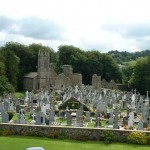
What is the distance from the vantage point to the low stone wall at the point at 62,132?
22938 mm

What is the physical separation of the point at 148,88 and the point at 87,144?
51.7 meters

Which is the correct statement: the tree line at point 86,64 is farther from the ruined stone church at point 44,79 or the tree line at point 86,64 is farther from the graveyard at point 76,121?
the graveyard at point 76,121

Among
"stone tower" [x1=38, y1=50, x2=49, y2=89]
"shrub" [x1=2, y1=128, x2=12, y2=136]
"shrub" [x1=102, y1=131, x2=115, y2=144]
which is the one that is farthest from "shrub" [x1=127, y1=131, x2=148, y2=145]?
"stone tower" [x1=38, y1=50, x2=49, y2=89]

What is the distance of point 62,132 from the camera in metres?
23.8

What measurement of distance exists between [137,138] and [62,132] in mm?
4513

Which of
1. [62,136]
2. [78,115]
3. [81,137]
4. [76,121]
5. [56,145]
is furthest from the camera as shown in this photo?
[78,115]

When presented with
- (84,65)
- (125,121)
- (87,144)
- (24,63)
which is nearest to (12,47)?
(24,63)

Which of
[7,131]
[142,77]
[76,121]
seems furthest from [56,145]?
[142,77]

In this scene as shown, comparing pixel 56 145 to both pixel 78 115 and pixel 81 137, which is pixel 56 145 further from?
pixel 78 115

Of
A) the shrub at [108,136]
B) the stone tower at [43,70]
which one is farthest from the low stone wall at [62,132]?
the stone tower at [43,70]

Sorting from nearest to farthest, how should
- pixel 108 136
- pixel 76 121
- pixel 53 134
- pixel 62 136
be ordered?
1. pixel 108 136
2. pixel 62 136
3. pixel 53 134
4. pixel 76 121

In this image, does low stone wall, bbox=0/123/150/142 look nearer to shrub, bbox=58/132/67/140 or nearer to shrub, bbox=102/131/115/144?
shrub, bbox=58/132/67/140

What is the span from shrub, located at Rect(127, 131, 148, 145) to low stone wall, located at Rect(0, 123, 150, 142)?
0.24m

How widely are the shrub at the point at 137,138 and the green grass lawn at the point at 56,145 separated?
0.38 m
